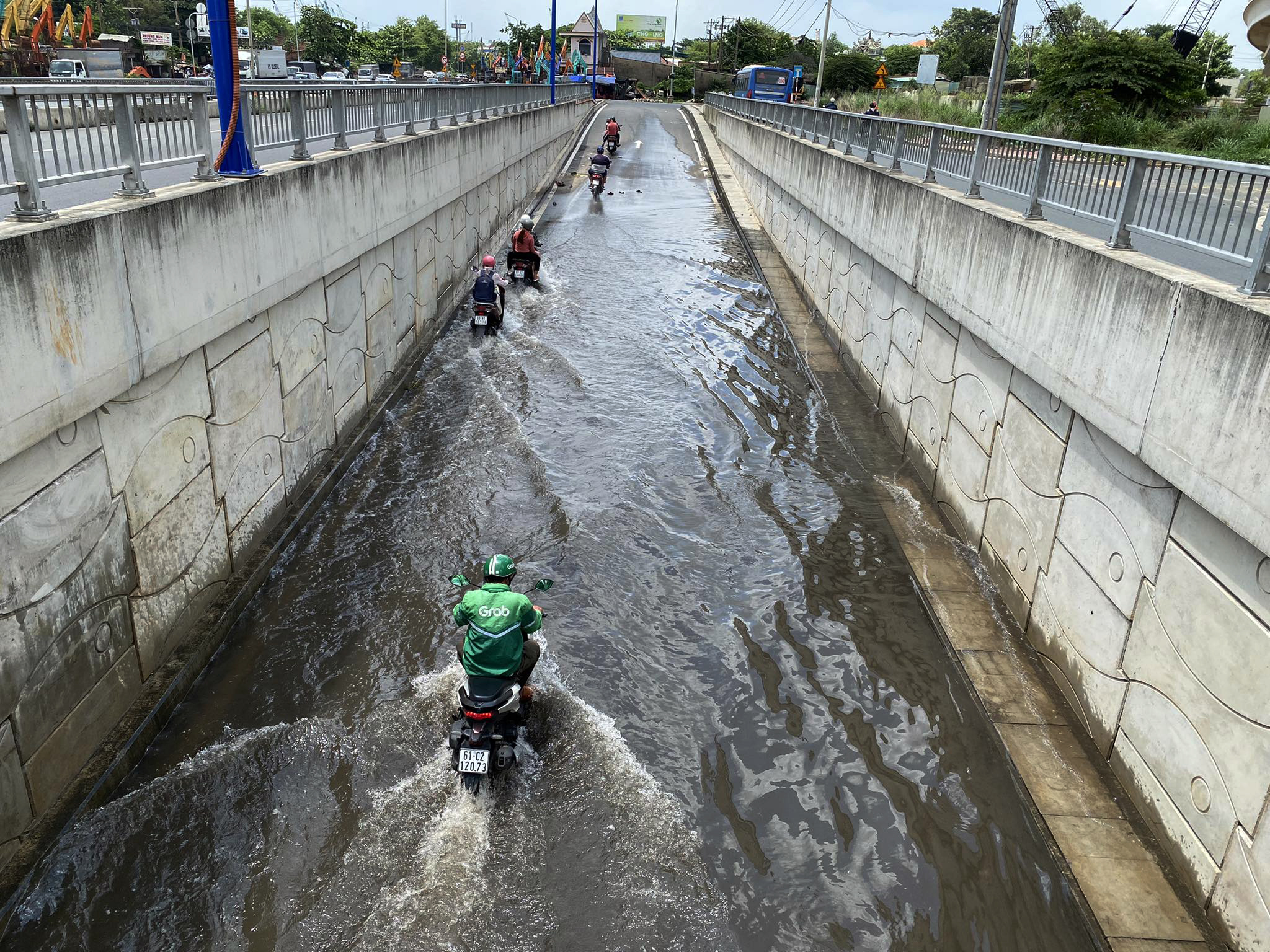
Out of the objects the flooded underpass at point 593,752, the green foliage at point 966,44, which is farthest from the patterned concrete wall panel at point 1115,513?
the green foliage at point 966,44

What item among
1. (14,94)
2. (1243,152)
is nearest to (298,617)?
(14,94)

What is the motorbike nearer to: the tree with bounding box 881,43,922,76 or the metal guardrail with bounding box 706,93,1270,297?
the metal guardrail with bounding box 706,93,1270,297

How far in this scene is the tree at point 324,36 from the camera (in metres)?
94.4

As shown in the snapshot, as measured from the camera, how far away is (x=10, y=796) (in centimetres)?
511

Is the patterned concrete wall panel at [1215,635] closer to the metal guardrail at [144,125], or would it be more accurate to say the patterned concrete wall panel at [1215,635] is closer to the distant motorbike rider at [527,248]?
the metal guardrail at [144,125]

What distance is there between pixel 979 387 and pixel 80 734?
7988mm

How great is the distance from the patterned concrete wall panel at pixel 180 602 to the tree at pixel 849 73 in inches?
3443

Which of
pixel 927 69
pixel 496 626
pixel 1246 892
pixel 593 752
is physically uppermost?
pixel 927 69

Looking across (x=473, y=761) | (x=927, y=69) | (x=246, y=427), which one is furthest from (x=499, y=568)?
(x=927, y=69)

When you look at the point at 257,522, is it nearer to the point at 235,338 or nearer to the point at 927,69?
the point at 235,338

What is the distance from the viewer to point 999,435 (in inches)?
341

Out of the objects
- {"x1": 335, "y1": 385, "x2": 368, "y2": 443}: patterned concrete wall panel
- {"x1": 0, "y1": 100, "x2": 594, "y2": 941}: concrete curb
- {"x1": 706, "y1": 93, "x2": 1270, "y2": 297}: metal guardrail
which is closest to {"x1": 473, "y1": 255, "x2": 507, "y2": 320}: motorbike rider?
{"x1": 335, "y1": 385, "x2": 368, "y2": 443}: patterned concrete wall panel

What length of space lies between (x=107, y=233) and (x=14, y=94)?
87 cm

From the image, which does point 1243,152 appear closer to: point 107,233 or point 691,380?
point 691,380
